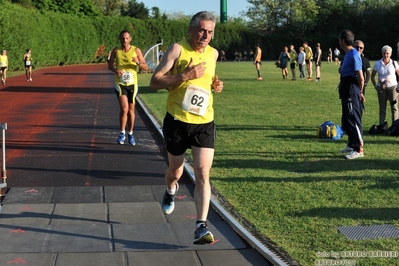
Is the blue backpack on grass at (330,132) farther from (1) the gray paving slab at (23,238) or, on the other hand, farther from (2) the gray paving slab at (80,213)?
(1) the gray paving slab at (23,238)

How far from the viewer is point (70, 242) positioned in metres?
5.98

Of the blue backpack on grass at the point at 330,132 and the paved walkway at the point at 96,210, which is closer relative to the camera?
the paved walkway at the point at 96,210

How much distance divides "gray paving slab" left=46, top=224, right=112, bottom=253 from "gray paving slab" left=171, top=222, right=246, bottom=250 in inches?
27.6

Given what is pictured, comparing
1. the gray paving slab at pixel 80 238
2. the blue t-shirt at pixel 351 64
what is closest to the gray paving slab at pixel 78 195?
the gray paving slab at pixel 80 238

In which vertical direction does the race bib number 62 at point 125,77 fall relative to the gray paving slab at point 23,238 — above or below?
above

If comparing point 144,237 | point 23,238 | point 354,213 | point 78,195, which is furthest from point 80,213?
point 354,213

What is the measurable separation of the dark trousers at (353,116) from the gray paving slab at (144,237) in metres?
4.72

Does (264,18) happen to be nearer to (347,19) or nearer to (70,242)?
(347,19)

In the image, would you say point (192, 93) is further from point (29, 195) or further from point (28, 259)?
point (29, 195)

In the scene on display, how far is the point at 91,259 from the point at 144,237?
30.9 inches

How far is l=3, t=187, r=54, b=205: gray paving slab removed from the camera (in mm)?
7629

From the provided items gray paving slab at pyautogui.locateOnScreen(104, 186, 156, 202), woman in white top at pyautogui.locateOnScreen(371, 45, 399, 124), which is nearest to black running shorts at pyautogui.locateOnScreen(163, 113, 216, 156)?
gray paving slab at pyautogui.locateOnScreen(104, 186, 156, 202)

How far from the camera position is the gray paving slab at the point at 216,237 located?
19.4 ft

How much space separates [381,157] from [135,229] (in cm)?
529
